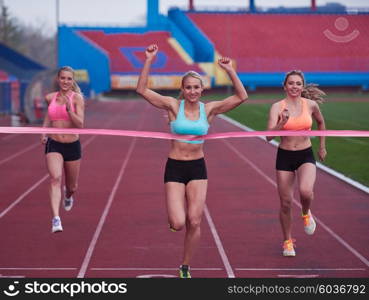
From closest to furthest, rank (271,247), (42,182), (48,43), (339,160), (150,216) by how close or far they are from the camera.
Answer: (271,247)
(150,216)
(42,182)
(339,160)
(48,43)

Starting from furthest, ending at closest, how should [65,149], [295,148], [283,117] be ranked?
[65,149] < [295,148] < [283,117]

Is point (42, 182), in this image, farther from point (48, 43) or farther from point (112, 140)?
point (48, 43)

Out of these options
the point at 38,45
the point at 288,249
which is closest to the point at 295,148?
the point at 288,249

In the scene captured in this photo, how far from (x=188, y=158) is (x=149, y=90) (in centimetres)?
71

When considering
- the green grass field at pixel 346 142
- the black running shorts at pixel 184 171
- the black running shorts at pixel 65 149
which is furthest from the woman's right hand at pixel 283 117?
the green grass field at pixel 346 142

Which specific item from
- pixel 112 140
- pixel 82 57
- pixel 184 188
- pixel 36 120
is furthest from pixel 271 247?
pixel 82 57

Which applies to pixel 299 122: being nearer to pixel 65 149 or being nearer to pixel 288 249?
pixel 288 249

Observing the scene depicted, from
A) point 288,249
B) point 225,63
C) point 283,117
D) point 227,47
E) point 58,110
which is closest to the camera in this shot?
point 225,63

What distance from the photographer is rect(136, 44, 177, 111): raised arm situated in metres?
7.01

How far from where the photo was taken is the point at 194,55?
70125 millimetres

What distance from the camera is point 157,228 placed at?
33.7 ft

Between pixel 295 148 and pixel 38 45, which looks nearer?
pixel 295 148

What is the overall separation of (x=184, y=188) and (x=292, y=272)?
1.41 meters

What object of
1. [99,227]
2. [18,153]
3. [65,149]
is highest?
[65,149]
